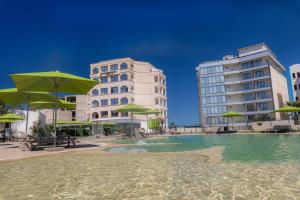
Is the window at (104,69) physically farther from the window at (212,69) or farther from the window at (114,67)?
the window at (212,69)

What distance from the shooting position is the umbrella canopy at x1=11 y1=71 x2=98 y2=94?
39.7ft

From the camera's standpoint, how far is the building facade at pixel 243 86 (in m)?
51.3

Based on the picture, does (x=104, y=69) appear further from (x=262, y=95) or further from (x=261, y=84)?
(x=262, y=95)

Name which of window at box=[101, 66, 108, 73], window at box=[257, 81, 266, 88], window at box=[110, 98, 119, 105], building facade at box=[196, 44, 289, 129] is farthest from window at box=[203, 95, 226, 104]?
window at box=[101, 66, 108, 73]

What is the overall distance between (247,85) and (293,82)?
1612 cm

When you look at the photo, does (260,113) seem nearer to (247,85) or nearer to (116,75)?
(247,85)

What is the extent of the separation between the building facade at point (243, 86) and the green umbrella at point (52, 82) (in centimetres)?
4566

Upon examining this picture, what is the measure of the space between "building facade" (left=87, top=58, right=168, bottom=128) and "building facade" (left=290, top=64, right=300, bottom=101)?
34.8m

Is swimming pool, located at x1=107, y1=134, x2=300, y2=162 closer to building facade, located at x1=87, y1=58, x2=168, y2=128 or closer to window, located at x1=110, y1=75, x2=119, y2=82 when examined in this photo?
building facade, located at x1=87, y1=58, x2=168, y2=128

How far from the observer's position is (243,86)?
56094 mm

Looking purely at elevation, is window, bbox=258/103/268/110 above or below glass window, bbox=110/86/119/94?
below

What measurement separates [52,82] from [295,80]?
214 ft

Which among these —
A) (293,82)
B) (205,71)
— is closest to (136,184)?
(205,71)

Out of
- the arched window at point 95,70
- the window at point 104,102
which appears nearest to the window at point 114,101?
the window at point 104,102
